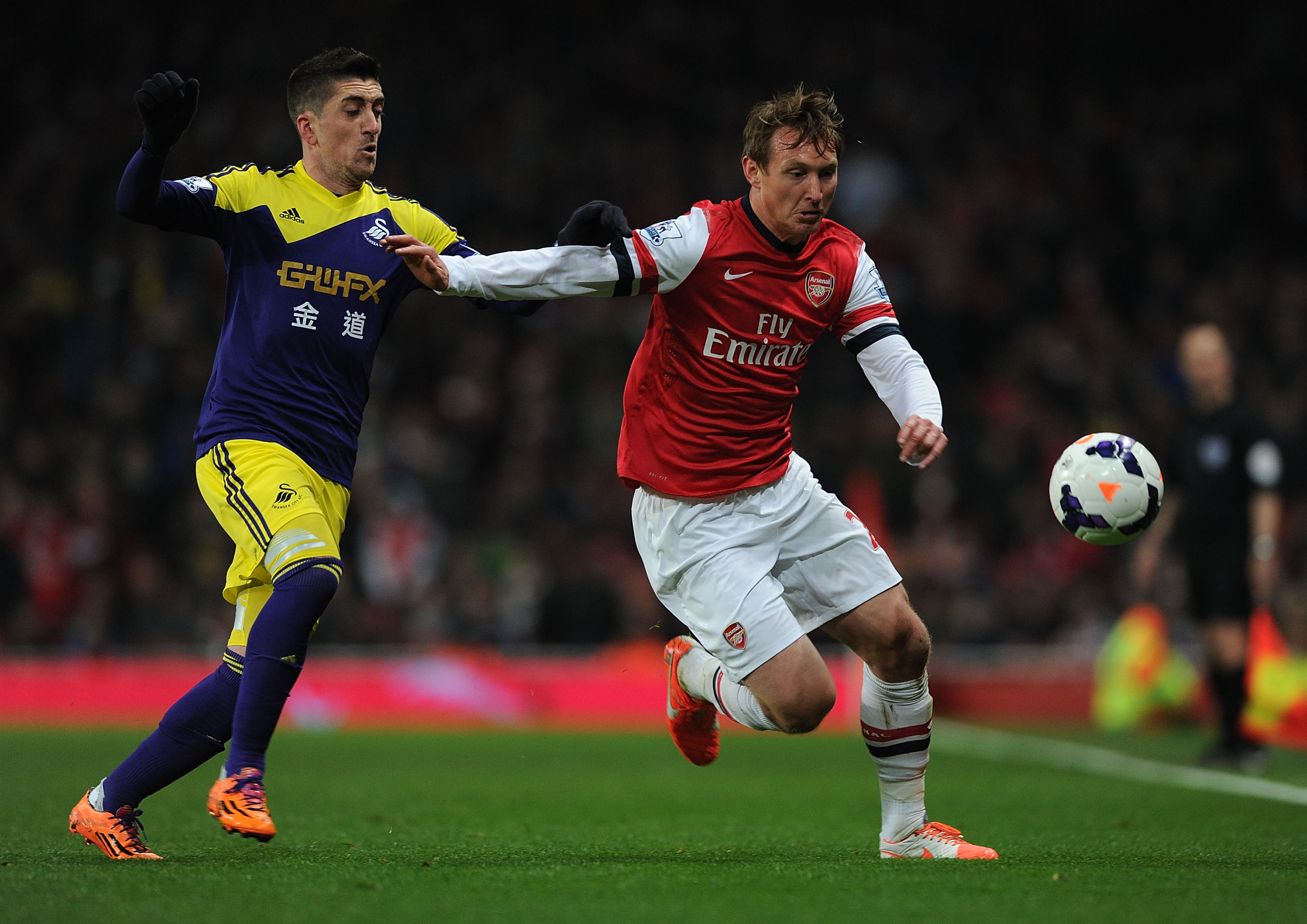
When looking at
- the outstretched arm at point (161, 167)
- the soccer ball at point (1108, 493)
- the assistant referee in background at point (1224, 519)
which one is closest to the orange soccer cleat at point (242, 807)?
the outstretched arm at point (161, 167)

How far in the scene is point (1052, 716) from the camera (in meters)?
13.1

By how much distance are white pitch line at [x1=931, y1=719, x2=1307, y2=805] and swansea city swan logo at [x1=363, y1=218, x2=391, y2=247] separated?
184 inches

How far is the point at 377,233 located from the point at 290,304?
0.41 metres

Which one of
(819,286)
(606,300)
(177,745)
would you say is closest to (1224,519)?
(819,286)

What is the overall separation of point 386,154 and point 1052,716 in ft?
31.0

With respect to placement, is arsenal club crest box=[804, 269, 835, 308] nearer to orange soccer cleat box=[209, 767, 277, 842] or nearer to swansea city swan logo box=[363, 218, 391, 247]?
swansea city swan logo box=[363, 218, 391, 247]

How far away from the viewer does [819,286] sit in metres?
4.92

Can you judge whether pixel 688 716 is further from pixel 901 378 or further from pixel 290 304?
pixel 290 304

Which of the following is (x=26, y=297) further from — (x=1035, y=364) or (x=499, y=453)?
(x=1035, y=364)

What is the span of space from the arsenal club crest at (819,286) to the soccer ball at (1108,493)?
101 centimetres

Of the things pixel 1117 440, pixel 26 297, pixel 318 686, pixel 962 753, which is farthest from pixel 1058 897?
pixel 26 297

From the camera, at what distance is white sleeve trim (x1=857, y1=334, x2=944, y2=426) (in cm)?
484

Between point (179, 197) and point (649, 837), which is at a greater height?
point (179, 197)

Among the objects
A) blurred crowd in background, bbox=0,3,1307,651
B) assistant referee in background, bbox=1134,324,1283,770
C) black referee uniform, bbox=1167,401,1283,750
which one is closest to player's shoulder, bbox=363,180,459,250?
assistant referee in background, bbox=1134,324,1283,770
